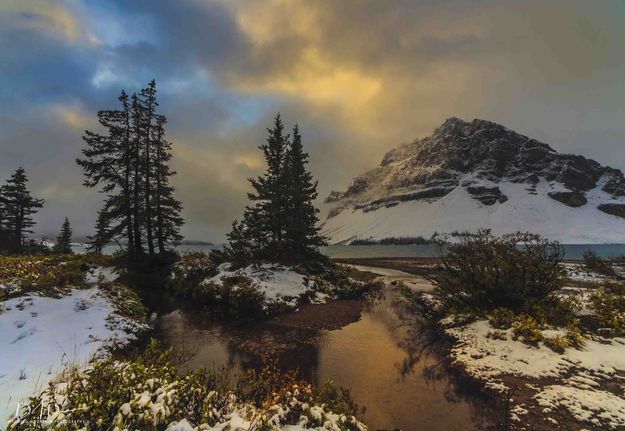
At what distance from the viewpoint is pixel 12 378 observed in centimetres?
689

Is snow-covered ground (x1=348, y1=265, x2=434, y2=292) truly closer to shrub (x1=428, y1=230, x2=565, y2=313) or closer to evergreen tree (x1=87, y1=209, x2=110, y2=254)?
shrub (x1=428, y1=230, x2=565, y2=313)

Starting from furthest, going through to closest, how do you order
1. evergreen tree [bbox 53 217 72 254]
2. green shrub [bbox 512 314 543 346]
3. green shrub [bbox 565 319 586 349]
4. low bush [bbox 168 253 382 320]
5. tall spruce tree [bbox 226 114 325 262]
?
evergreen tree [bbox 53 217 72 254] → tall spruce tree [bbox 226 114 325 262] → low bush [bbox 168 253 382 320] → green shrub [bbox 512 314 543 346] → green shrub [bbox 565 319 586 349]

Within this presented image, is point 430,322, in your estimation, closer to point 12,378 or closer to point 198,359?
point 198,359

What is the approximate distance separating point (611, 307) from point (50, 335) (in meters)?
20.7

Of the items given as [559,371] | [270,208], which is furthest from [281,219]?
[559,371]

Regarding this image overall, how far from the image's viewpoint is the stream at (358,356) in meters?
7.34

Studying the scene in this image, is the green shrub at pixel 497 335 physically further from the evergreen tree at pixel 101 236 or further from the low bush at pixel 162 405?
the evergreen tree at pixel 101 236

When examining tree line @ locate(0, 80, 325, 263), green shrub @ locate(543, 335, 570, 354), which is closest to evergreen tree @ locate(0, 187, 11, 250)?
tree line @ locate(0, 80, 325, 263)

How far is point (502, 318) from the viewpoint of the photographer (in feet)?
39.8

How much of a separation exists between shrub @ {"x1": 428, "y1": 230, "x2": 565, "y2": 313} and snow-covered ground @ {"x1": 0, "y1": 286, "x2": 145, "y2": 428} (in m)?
14.2

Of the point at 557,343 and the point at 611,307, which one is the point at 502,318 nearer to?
the point at 557,343

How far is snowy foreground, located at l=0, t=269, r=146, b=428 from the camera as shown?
686cm

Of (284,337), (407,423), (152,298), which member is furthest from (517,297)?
(152,298)

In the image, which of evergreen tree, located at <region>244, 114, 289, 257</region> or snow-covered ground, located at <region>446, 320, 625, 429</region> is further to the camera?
evergreen tree, located at <region>244, 114, 289, 257</region>
